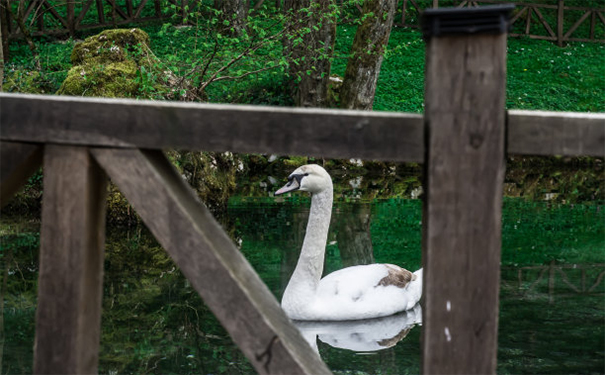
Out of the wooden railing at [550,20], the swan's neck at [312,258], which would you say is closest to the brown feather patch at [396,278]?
the swan's neck at [312,258]

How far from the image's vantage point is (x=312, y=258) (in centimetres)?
723

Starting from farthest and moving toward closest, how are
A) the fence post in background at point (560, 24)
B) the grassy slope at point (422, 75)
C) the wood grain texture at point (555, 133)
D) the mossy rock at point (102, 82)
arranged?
the fence post in background at point (560, 24), the grassy slope at point (422, 75), the mossy rock at point (102, 82), the wood grain texture at point (555, 133)

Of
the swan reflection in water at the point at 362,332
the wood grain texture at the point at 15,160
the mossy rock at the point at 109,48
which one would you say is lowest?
the swan reflection in water at the point at 362,332

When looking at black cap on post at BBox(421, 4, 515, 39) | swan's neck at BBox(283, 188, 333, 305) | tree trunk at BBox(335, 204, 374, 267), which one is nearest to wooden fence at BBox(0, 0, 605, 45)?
tree trunk at BBox(335, 204, 374, 267)

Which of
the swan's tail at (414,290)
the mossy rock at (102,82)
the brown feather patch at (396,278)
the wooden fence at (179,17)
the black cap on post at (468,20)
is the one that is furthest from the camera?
the wooden fence at (179,17)

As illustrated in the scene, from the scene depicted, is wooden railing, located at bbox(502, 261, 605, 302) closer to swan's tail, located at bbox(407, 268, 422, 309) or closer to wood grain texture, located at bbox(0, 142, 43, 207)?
swan's tail, located at bbox(407, 268, 422, 309)

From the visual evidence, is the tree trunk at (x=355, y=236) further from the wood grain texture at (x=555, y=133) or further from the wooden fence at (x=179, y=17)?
the wooden fence at (x=179, y=17)

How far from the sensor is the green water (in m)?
5.66

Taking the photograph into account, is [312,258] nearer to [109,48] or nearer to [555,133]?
[555,133]

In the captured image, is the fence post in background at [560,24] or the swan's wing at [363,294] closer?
the swan's wing at [363,294]

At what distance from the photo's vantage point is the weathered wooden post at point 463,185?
7.41 ft

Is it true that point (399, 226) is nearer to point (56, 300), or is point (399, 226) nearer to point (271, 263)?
point (271, 263)

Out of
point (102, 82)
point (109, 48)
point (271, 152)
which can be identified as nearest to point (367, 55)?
point (109, 48)

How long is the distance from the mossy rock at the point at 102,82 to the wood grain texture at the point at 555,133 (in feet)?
31.2
